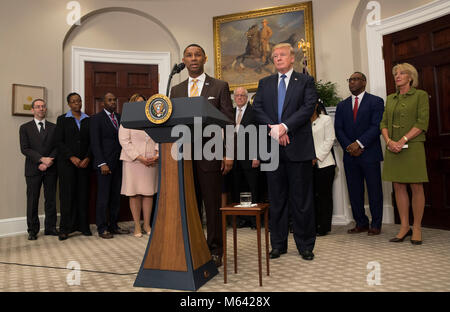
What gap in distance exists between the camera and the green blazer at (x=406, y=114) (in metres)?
3.38

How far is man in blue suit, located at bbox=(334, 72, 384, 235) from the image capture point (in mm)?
3865

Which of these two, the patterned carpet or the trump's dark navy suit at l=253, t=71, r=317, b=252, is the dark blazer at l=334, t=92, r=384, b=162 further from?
the trump's dark navy suit at l=253, t=71, r=317, b=252

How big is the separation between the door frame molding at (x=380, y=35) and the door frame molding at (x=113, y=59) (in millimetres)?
3120

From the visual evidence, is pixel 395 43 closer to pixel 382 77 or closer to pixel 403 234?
pixel 382 77

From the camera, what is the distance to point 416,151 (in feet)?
11.2

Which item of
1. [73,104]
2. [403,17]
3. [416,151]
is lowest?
[416,151]

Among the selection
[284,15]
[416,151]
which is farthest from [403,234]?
[284,15]

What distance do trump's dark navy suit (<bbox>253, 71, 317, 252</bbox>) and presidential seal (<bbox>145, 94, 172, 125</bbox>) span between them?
3.51ft

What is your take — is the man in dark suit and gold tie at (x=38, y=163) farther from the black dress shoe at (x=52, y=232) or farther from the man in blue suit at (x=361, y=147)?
the man in blue suit at (x=361, y=147)

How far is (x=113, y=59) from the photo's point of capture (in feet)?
18.7

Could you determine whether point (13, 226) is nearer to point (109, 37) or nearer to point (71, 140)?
point (71, 140)

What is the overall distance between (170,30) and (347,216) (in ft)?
13.0

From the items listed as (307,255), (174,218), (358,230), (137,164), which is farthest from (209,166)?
(358,230)

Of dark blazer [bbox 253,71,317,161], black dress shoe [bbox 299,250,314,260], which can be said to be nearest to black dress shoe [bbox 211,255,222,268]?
black dress shoe [bbox 299,250,314,260]
